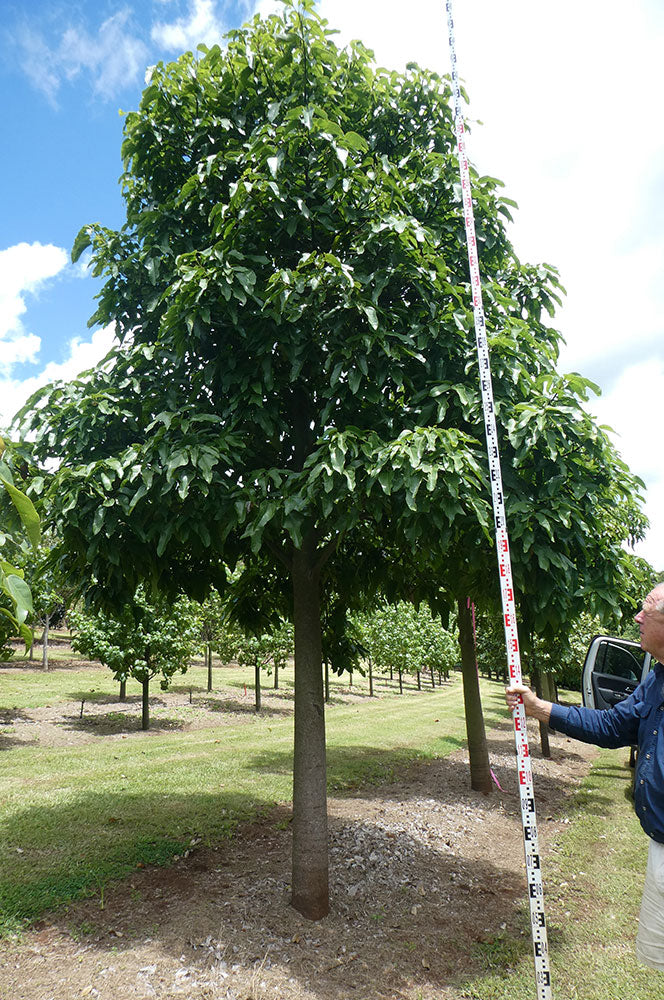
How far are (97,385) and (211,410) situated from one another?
4.11 ft

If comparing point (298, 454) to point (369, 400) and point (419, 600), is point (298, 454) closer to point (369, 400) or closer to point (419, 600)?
point (369, 400)

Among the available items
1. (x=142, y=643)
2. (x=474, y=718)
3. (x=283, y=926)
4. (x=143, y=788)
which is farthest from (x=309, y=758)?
(x=142, y=643)

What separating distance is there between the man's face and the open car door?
10.4ft

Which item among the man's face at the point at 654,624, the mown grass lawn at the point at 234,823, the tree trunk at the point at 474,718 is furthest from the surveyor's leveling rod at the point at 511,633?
the tree trunk at the point at 474,718

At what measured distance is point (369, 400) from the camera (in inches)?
221

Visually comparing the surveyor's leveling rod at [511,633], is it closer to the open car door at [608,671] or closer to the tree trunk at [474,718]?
the open car door at [608,671]

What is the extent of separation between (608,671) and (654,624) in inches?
245

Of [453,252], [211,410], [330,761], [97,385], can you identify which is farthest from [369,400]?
[330,761]

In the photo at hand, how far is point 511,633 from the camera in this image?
14.1 feet

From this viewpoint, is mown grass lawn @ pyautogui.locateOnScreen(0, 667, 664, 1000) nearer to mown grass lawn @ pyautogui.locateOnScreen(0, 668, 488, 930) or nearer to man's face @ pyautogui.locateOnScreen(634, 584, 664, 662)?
mown grass lawn @ pyautogui.locateOnScreen(0, 668, 488, 930)

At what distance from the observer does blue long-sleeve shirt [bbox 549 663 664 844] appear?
10.9 feet

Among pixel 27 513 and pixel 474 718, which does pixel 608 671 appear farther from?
pixel 27 513

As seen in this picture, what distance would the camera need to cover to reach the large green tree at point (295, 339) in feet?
17.0

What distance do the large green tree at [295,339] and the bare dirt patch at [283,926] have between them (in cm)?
66
